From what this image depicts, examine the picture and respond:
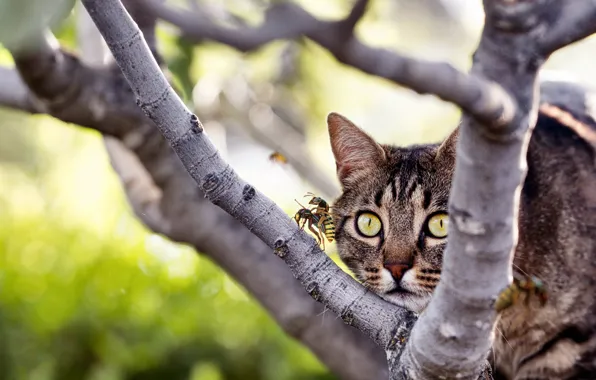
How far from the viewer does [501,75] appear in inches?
40.6

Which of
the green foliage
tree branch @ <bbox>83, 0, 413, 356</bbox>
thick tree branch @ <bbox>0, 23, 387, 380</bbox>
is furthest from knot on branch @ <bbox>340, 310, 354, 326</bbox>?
the green foliage

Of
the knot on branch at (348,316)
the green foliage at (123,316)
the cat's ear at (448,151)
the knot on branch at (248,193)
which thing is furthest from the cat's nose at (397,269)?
the green foliage at (123,316)

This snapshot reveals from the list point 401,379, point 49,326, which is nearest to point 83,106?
point 49,326

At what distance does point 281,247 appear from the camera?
1.43 meters

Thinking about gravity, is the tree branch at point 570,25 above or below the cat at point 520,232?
above

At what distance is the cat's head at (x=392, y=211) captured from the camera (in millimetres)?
1939

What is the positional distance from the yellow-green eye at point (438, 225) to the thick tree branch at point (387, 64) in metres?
0.71

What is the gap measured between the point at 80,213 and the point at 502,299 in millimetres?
3530

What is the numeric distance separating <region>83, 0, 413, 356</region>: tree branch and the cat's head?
0.45m

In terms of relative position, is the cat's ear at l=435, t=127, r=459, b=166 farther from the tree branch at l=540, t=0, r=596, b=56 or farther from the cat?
the tree branch at l=540, t=0, r=596, b=56

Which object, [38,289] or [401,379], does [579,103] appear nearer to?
[401,379]

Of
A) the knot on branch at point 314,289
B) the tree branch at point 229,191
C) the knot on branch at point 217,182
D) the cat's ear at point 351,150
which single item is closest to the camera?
the tree branch at point 229,191

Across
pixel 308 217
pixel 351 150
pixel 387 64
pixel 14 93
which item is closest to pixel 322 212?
pixel 308 217

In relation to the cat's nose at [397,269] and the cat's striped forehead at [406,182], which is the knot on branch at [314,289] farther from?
the cat's striped forehead at [406,182]
